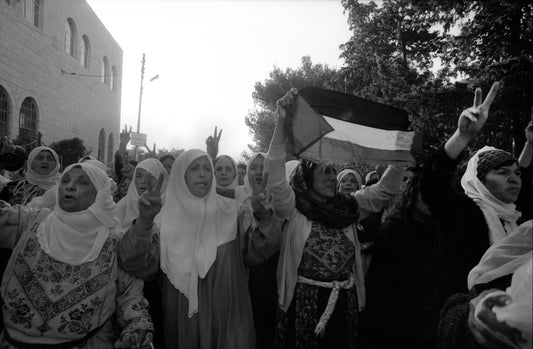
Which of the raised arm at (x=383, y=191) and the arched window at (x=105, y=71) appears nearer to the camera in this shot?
the raised arm at (x=383, y=191)

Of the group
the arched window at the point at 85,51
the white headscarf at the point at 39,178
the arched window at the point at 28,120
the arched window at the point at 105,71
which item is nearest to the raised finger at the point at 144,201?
the white headscarf at the point at 39,178

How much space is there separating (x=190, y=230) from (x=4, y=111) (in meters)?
11.6

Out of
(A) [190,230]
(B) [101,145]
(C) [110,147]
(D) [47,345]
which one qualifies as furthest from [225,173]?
(C) [110,147]

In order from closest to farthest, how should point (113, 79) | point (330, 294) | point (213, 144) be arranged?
point (330, 294) → point (213, 144) → point (113, 79)

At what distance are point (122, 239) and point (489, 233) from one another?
6.56ft

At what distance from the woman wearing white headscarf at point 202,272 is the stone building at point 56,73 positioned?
439 inches

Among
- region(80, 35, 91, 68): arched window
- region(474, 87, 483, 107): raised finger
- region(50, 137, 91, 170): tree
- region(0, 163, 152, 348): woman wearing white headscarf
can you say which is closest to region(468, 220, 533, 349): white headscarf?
region(474, 87, 483, 107): raised finger

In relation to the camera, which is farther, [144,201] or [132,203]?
[132,203]

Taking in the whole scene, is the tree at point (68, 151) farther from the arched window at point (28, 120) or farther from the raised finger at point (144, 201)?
the raised finger at point (144, 201)

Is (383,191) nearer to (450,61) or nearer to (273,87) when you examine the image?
(450,61)

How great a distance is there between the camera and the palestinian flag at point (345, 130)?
101 inches

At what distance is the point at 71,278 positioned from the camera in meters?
1.93

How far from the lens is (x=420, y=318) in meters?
2.44

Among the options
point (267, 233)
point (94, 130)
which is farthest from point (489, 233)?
point (94, 130)
